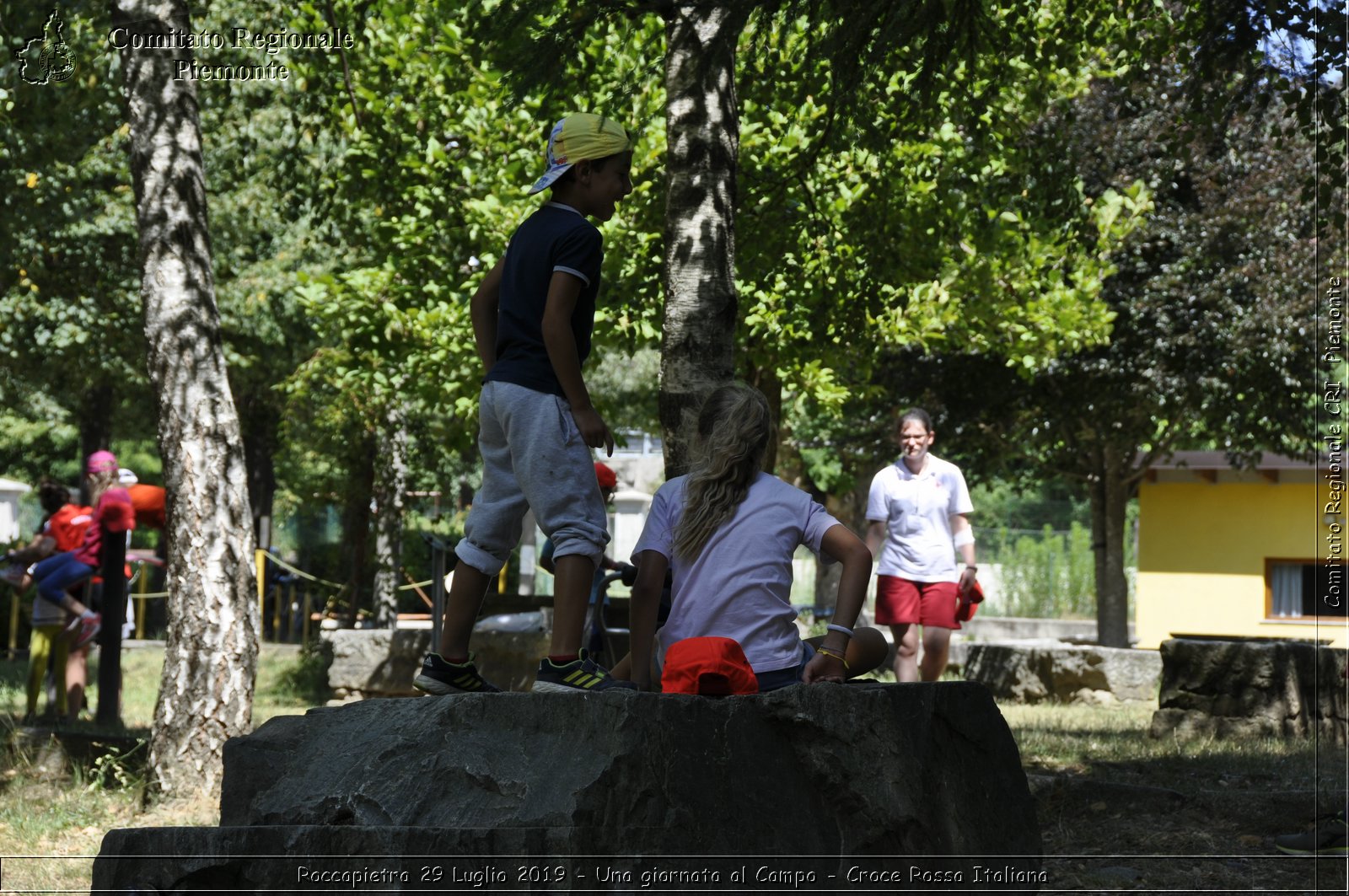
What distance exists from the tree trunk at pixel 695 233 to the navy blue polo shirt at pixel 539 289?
182 cm

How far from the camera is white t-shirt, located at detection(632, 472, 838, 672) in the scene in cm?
402

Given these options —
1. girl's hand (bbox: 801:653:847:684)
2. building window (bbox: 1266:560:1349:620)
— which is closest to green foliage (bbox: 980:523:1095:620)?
building window (bbox: 1266:560:1349:620)

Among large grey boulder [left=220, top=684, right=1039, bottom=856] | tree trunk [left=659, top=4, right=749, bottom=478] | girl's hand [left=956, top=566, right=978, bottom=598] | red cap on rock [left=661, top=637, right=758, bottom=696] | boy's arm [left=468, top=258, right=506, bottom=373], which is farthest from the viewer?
girl's hand [left=956, top=566, right=978, bottom=598]

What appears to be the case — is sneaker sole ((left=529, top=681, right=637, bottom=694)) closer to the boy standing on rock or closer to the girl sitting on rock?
the boy standing on rock

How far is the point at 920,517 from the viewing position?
7922 mm

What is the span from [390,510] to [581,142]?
1312cm

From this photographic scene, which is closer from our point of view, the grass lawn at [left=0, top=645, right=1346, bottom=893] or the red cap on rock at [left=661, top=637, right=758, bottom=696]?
the red cap on rock at [left=661, top=637, right=758, bottom=696]

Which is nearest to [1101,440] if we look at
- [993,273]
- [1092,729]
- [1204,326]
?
[1204,326]

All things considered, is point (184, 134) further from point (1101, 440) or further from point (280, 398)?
point (280, 398)

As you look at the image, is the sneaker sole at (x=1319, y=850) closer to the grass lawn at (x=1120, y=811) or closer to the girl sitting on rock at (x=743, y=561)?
the grass lawn at (x=1120, y=811)

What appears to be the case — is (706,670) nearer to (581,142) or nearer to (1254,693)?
(581,142)

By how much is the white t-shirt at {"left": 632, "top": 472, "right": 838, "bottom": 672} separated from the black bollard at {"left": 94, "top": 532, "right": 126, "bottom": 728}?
6002 mm

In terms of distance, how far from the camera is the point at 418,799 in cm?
340

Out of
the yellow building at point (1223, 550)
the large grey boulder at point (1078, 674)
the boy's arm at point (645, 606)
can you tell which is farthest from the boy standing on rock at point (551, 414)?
the yellow building at point (1223, 550)
